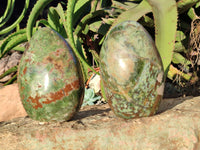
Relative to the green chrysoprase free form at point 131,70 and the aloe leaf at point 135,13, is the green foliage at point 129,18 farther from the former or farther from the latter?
the green chrysoprase free form at point 131,70

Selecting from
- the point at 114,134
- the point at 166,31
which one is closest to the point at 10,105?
the point at 114,134

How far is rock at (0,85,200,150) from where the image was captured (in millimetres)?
863

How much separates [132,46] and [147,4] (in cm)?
41

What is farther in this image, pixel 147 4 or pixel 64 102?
pixel 147 4

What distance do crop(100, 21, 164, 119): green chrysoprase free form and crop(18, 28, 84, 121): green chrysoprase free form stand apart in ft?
0.39

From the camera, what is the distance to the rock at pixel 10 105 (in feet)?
4.40

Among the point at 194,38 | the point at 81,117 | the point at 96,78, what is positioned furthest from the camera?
the point at 96,78

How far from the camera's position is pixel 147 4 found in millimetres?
1191

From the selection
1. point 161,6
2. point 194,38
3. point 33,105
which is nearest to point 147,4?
point 161,6

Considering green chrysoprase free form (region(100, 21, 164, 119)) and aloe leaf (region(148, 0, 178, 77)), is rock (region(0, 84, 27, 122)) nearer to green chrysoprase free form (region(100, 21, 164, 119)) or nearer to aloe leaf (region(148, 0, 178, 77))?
green chrysoprase free form (region(100, 21, 164, 119))

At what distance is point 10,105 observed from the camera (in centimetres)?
138

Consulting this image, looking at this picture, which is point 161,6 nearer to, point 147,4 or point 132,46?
point 147,4

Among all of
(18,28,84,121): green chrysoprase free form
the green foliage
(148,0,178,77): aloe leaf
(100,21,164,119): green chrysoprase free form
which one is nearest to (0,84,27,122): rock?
the green foliage

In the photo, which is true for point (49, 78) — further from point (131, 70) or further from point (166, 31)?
point (166, 31)
